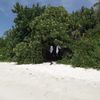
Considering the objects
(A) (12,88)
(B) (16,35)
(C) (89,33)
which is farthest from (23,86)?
(B) (16,35)

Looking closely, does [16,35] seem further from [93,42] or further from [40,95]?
[40,95]

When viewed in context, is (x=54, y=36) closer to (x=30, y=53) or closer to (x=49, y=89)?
(x=30, y=53)

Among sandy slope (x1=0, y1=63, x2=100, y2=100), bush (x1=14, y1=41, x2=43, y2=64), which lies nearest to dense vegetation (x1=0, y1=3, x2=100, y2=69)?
bush (x1=14, y1=41, x2=43, y2=64)

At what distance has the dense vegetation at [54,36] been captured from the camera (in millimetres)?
20764

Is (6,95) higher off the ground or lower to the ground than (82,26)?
lower

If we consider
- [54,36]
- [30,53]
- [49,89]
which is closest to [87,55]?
[54,36]

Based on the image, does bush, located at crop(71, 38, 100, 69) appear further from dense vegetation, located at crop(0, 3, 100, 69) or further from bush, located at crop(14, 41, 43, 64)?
bush, located at crop(14, 41, 43, 64)

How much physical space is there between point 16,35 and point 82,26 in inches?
263

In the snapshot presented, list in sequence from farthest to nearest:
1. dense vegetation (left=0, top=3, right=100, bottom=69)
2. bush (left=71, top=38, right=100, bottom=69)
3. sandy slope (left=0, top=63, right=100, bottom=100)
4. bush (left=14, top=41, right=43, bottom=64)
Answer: bush (left=14, top=41, right=43, bottom=64) < dense vegetation (left=0, top=3, right=100, bottom=69) < bush (left=71, top=38, right=100, bottom=69) < sandy slope (left=0, top=63, right=100, bottom=100)

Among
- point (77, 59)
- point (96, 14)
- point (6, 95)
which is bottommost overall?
point (6, 95)

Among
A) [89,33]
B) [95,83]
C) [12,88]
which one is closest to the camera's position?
[12,88]

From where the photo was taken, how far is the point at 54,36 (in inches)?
963

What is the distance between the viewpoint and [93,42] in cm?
2131

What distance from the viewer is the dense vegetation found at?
20764 mm
